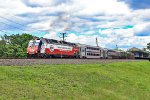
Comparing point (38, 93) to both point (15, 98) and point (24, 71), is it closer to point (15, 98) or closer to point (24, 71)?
point (15, 98)

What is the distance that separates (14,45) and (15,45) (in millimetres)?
1485

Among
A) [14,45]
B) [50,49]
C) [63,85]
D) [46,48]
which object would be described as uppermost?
[14,45]

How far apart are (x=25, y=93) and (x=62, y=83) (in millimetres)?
4203

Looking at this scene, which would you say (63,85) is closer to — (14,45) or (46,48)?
(46,48)

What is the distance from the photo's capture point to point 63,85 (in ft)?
62.9

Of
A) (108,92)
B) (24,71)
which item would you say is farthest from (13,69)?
(108,92)

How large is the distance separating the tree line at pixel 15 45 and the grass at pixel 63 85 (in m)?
50.1

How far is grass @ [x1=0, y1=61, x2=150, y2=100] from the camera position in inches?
631

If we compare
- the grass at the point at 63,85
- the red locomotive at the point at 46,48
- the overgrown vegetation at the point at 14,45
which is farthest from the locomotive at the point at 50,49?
the overgrown vegetation at the point at 14,45

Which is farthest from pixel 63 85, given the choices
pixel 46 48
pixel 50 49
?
pixel 50 49

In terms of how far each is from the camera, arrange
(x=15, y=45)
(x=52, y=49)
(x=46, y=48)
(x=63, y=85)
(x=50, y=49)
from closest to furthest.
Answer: (x=63, y=85)
(x=46, y=48)
(x=50, y=49)
(x=52, y=49)
(x=15, y=45)

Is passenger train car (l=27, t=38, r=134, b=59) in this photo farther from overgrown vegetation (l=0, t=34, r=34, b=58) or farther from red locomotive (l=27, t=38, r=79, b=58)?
overgrown vegetation (l=0, t=34, r=34, b=58)

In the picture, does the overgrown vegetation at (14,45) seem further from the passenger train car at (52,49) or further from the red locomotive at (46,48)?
the red locomotive at (46,48)

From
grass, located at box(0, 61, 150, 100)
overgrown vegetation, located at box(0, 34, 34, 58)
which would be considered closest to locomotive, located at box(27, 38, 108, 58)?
grass, located at box(0, 61, 150, 100)
